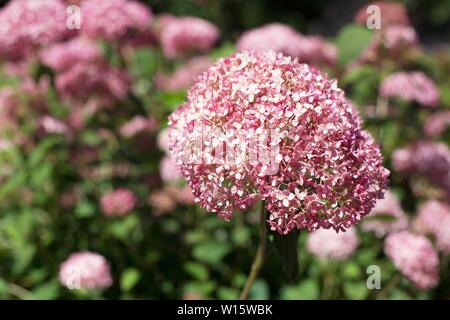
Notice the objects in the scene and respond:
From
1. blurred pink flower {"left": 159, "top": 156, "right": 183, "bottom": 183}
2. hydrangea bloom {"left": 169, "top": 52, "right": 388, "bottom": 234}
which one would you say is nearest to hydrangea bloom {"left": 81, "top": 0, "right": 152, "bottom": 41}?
blurred pink flower {"left": 159, "top": 156, "right": 183, "bottom": 183}

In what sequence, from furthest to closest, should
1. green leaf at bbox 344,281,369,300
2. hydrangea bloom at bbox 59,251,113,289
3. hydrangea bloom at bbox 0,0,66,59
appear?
hydrangea bloom at bbox 0,0,66,59, green leaf at bbox 344,281,369,300, hydrangea bloom at bbox 59,251,113,289

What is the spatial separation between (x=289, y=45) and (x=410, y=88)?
459mm

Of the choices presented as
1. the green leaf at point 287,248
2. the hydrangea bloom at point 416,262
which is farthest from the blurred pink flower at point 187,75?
the green leaf at point 287,248

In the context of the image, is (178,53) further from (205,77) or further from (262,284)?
(205,77)

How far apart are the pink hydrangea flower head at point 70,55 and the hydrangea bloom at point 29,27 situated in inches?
5.3

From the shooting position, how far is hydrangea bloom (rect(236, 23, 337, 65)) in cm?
230

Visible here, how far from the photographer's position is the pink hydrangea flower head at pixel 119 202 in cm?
208

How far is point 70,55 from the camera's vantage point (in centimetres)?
218

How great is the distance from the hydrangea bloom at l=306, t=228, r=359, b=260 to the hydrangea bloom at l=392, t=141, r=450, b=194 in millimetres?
430

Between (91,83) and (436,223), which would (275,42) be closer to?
(91,83)

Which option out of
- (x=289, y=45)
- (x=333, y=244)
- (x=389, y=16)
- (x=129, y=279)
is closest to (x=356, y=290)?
(x=333, y=244)

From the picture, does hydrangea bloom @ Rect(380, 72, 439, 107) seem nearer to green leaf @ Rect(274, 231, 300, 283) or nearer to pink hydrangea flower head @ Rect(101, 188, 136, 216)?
pink hydrangea flower head @ Rect(101, 188, 136, 216)

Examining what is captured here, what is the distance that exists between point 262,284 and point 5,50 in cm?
110
